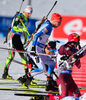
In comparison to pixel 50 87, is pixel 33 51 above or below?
above

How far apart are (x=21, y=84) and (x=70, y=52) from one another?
1.88 meters

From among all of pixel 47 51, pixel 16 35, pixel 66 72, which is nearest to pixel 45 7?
pixel 16 35

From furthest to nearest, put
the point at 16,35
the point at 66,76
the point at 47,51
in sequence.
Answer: the point at 16,35 < the point at 47,51 < the point at 66,76

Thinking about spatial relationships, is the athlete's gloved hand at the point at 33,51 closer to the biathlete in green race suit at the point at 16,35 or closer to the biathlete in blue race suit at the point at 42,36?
the biathlete in blue race suit at the point at 42,36

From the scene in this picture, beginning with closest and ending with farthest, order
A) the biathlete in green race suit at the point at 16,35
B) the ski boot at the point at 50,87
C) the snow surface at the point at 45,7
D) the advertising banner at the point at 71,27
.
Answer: the ski boot at the point at 50,87
the biathlete in green race suit at the point at 16,35
the advertising banner at the point at 71,27
the snow surface at the point at 45,7

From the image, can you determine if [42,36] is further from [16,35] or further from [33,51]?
[16,35]

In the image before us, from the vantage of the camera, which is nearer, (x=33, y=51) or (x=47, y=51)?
(x=33, y=51)

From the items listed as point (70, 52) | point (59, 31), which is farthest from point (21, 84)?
point (59, 31)

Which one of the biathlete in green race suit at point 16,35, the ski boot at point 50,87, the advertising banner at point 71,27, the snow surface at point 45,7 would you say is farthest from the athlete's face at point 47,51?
the snow surface at point 45,7

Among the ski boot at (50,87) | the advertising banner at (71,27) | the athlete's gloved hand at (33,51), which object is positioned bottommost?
the ski boot at (50,87)

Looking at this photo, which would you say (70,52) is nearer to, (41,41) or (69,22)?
(41,41)

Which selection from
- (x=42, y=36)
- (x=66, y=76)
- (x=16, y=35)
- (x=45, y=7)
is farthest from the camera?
(x=45, y=7)

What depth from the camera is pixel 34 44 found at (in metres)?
5.01

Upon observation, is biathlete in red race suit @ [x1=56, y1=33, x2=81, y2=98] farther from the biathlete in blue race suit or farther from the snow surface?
the snow surface
